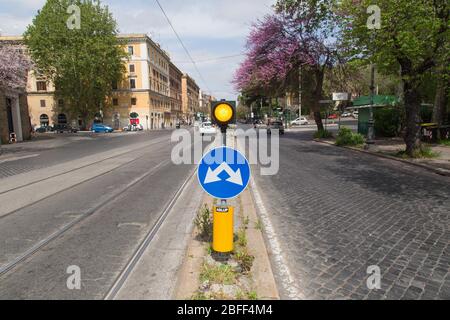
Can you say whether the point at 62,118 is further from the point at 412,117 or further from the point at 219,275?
the point at 219,275

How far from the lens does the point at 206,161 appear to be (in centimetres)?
364

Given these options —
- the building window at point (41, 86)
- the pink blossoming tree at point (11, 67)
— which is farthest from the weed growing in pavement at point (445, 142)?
the building window at point (41, 86)

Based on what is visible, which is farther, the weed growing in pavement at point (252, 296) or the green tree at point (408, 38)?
the green tree at point (408, 38)

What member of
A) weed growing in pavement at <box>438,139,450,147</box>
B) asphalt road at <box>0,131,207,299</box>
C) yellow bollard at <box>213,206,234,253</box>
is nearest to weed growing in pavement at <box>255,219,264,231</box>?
yellow bollard at <box>213,206,234,253</box>

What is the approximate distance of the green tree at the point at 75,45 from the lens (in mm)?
43312

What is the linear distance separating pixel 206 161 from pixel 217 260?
1.21m

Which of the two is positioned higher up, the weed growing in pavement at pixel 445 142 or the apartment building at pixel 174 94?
the apartment building at pixel 174 94

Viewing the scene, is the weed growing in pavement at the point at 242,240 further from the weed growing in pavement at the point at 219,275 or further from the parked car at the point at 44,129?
the parked car at the point at 44,129

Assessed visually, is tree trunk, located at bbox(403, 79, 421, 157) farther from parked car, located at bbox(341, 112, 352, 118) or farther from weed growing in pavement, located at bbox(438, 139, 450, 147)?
parked car, located at bbox(341, 112, 352, 118)

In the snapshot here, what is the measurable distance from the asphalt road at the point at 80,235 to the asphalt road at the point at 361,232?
2110 mm

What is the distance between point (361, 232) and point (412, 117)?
9.59 m

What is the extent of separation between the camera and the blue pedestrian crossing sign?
362 centimetres

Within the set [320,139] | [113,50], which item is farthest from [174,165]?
[113,50]
